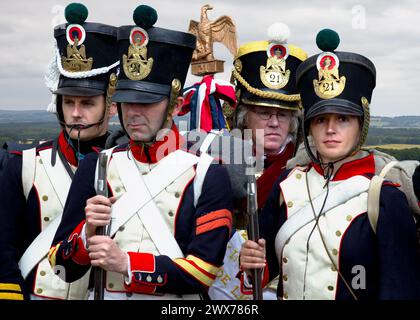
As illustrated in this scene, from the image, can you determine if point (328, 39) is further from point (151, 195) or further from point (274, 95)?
point (151, 195)

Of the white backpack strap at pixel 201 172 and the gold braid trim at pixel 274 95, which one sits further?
the gold braid trim at pixel 274 95

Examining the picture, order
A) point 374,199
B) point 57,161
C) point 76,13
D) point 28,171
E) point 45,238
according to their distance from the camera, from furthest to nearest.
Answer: point 76,13, point 57,161, point 28,171, point 45,238, point 374,199

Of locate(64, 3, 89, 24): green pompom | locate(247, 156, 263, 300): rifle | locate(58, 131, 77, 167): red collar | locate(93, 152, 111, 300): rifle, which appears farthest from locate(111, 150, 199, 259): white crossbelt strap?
locate(64, 3, 89, 24): green pompom

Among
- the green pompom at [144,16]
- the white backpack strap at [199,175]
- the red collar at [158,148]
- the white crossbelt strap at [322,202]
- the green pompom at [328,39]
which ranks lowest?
the white crossbelt strap at [322,202]

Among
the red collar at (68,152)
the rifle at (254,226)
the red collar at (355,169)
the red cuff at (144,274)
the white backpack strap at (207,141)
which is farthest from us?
the red collar at (68,152)

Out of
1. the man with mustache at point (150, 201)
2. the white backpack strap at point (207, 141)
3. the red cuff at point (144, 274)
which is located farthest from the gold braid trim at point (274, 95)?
the red cuff at point (144, 274)

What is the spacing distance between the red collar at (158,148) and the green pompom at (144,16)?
75 centimetres

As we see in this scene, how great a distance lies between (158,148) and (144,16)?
35.8 inches

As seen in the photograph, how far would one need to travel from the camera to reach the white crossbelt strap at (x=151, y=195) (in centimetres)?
429

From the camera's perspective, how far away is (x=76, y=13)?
17.7ft

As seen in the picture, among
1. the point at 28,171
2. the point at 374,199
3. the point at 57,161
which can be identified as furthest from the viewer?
the point at 57,161

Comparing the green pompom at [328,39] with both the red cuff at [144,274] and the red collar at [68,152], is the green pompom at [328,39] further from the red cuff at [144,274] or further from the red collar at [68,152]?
the red collar at [68,152]

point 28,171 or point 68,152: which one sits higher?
point 68,152

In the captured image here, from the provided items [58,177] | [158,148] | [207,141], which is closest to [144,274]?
[158,148]
